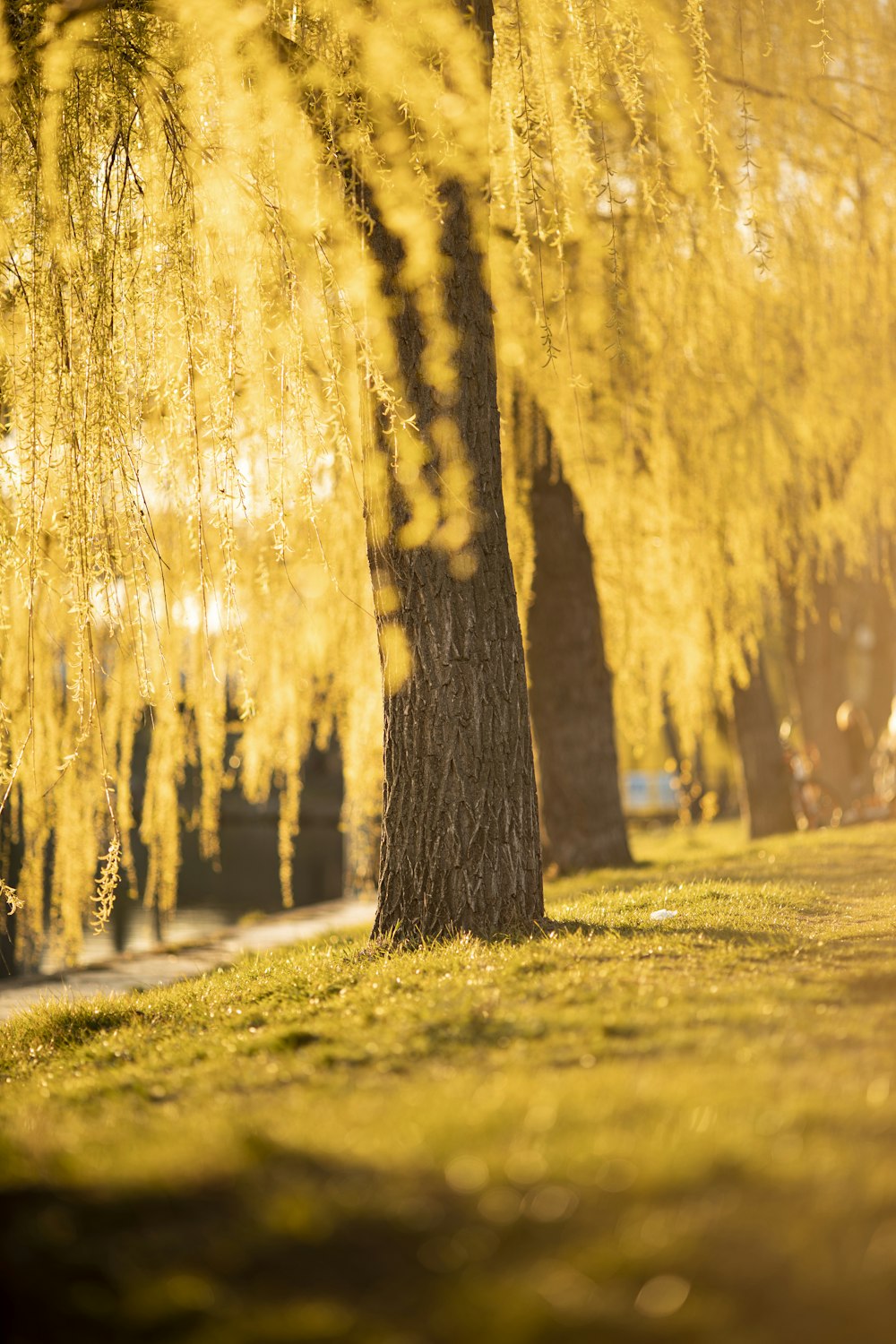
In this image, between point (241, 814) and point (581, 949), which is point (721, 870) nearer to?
point (581, 949)

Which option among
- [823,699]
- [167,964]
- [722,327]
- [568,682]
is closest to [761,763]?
[823,699]

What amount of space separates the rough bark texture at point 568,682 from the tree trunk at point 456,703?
4059mm

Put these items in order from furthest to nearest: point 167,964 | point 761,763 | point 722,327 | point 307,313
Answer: point 761,763 → point 167,964 → point 722,327 → point 307,313

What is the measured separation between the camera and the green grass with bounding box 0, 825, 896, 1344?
236cm

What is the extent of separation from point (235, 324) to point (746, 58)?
5.63 metres

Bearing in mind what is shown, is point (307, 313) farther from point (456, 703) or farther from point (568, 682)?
point (568, 682)

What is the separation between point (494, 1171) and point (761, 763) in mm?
12342

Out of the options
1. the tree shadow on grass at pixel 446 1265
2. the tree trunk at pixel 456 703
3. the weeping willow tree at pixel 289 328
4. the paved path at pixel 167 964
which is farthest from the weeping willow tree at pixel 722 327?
the tree shadow on grass at pixel 446 1265

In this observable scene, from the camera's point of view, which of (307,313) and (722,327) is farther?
(722,327)

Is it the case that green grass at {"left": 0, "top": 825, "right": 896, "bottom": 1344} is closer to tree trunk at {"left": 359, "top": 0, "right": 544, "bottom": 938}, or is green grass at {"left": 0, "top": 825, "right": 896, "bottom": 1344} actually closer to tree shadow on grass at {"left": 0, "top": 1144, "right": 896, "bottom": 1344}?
tree shadow on grass at {"left": 0, "top": 1144, "right": 896, "bottom": 1344}

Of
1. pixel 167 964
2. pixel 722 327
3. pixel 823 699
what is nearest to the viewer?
pixel 722 327

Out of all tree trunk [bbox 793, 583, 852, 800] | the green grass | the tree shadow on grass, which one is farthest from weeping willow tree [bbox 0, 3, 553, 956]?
tree trunk [bbox 793, 583, 852, 800]

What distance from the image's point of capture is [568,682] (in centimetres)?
1062

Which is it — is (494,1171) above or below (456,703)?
below
